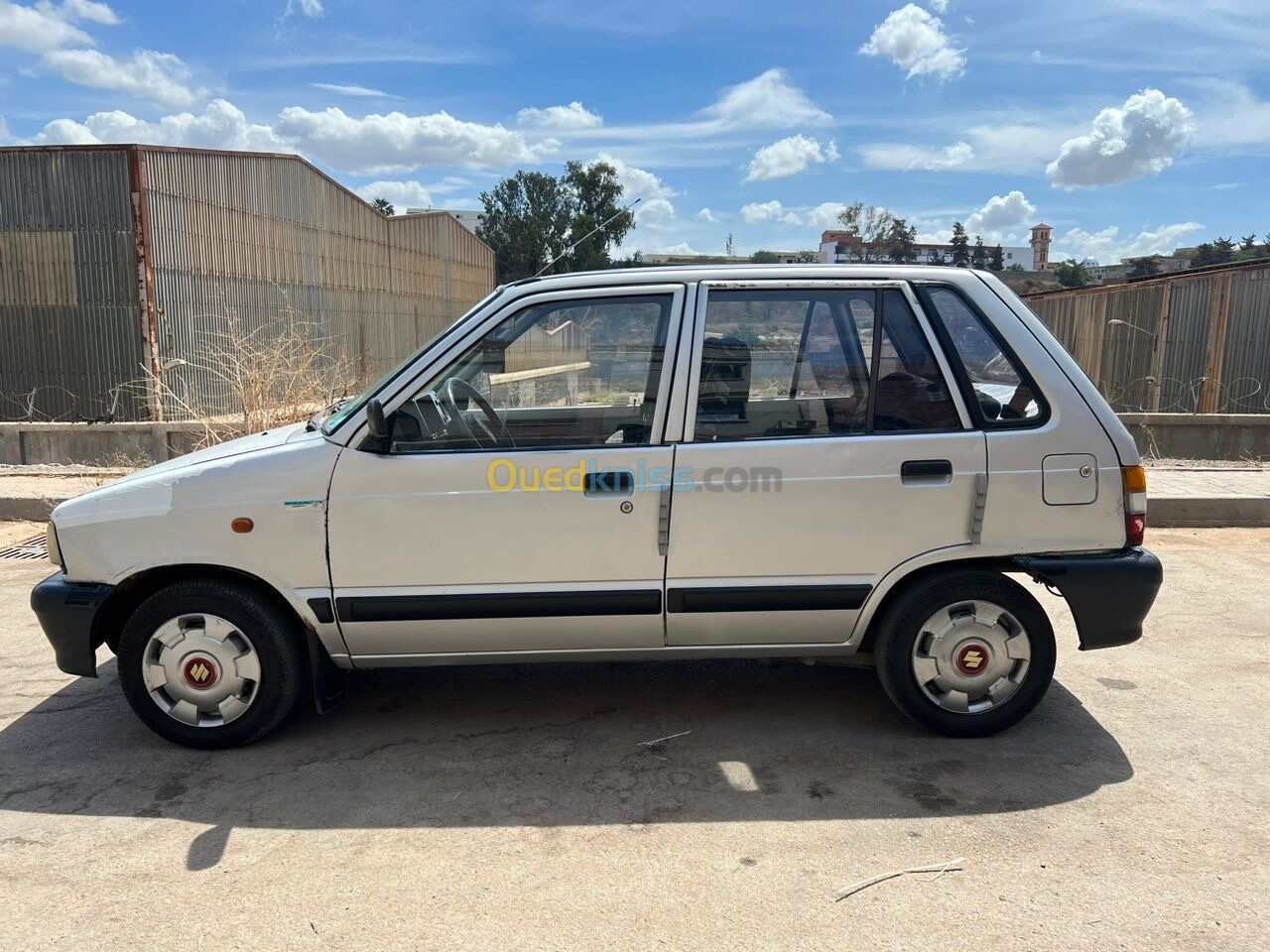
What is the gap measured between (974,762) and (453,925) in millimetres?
2132

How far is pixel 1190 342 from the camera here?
1327cm

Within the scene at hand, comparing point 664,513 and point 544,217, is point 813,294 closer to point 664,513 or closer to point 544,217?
point 664,513

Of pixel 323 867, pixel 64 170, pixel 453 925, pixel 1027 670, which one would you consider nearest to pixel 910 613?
pixel 1027 670

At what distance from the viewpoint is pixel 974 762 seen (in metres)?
3.68

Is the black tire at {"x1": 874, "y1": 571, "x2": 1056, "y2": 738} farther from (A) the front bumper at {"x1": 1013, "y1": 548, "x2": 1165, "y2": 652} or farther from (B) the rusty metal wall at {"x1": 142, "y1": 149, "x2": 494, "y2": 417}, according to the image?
(B) the rusty metal wall at {"x1": 142, "y1": 149, "x2": 494, "y2": 417}

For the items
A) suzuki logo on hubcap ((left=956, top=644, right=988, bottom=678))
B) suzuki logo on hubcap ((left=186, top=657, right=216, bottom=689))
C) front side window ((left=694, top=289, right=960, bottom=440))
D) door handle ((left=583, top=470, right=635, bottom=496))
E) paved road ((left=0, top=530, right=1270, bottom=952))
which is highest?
front side window ((left=694, top=289, right=960, bottom=440))

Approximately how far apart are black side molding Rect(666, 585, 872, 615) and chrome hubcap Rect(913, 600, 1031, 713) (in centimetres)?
34

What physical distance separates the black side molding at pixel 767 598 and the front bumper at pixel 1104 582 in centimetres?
72

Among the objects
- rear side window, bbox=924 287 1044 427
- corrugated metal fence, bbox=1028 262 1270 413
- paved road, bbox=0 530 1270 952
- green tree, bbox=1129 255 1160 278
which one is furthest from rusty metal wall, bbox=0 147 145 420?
green tree, bbox=1129 255 1160 278

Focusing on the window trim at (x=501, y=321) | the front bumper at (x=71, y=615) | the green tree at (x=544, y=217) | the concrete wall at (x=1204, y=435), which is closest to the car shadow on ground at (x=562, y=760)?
the front bumper at (x=71, y=615)

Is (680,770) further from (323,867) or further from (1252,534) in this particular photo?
(1252,534)

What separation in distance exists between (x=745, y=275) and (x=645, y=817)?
2167 mm

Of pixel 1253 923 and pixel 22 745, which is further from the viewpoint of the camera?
pixel 22 745

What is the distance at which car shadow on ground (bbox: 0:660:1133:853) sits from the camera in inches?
133
